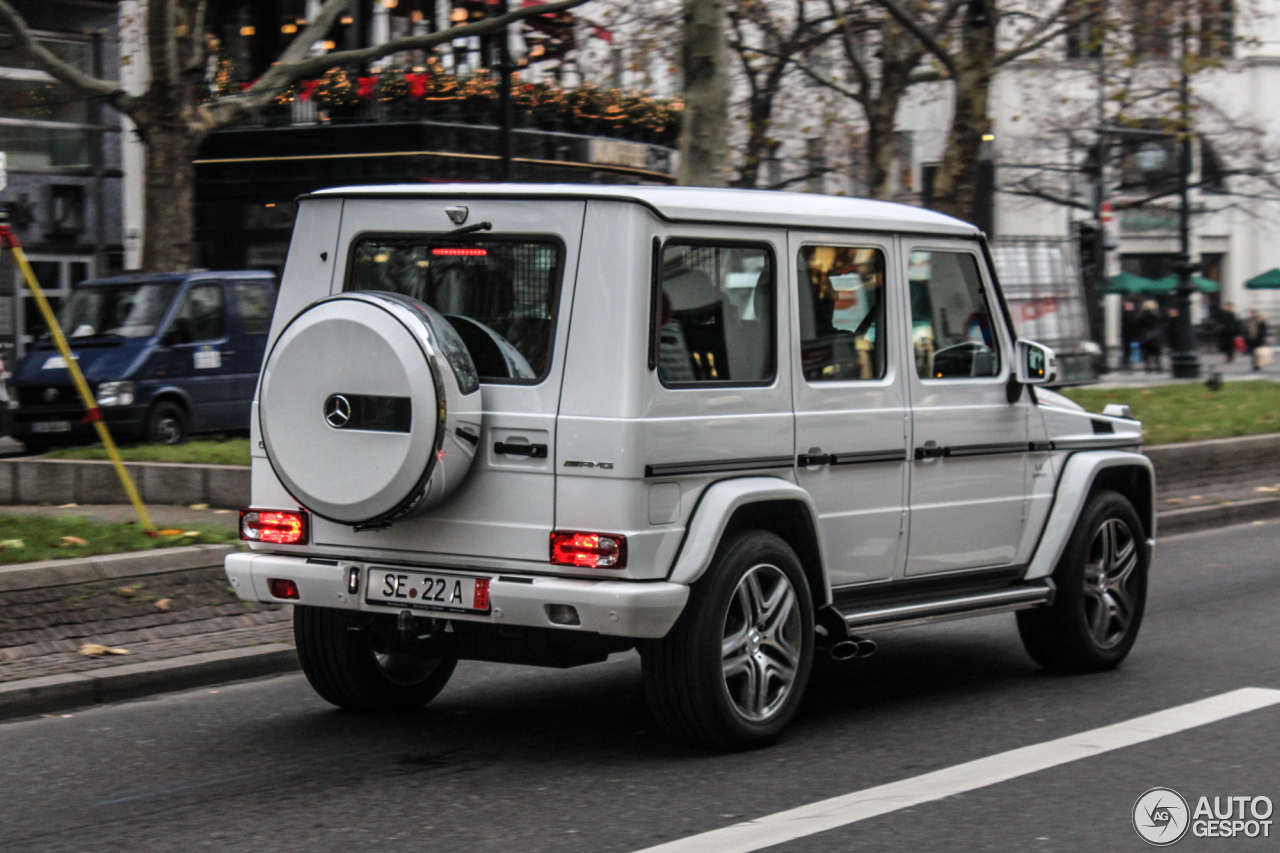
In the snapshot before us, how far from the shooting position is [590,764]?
588 centimetres

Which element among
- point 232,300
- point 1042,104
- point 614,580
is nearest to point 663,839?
point 614,580

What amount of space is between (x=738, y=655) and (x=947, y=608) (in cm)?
129

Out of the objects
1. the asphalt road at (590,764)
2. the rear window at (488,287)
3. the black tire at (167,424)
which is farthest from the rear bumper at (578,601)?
the black tire at (167,424)

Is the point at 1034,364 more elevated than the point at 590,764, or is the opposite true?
the point at 1034,364

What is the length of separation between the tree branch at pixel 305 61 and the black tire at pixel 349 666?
12.1 m

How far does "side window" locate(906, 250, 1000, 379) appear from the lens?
6922mm

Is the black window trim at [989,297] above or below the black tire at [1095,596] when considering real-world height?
above

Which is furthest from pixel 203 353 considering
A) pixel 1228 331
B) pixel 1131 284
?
pixel 1131 284

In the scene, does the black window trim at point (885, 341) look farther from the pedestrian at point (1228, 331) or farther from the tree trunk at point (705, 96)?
the pedestrian at point (1228, 331)

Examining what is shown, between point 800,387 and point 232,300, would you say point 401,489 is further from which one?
point 232,300

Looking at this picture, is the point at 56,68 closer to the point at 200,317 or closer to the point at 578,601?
the point at 200,317

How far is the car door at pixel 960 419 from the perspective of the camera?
6.84m

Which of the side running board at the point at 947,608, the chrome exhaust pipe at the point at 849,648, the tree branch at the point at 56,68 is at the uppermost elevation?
the tree branch at the point at 56,68

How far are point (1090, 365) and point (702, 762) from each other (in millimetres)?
23872
